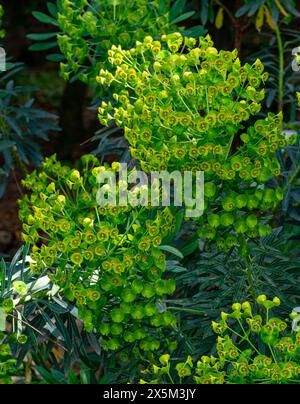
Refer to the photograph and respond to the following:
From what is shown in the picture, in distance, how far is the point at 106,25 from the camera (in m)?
2.63

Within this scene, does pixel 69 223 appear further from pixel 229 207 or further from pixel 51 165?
pixel 51 165

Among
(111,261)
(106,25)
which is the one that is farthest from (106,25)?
(111,261)

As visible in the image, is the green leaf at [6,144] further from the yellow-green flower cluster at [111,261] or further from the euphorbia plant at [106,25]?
the yellow-green flower cluster at [111,261]

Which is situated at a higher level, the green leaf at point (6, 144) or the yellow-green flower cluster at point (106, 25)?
the yellow-green flower cluster at point (106, 25)

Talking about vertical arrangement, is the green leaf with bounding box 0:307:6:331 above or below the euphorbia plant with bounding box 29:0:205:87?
below

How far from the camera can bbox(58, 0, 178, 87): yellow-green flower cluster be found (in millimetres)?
2611

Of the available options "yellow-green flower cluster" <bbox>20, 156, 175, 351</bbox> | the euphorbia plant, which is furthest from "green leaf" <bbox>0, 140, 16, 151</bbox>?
"yellow-green flower cluster" <bbox>20, 156, 175, 351</bbox>

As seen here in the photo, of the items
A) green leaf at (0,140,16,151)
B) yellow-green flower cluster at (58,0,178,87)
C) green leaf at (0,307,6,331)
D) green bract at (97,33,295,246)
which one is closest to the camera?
green bract at (97,33,295,246)

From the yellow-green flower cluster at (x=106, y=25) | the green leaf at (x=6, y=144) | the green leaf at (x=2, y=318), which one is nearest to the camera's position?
the green leaf at (x=2, y=318)

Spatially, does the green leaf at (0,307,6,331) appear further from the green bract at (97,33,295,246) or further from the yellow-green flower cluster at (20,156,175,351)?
the green bract at (97,33,295,246)

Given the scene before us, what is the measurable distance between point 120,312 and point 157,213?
0.27 meters

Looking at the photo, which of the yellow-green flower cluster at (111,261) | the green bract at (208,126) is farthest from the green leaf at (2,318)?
the green bract at (208,126)

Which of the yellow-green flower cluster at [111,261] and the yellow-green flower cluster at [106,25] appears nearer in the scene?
the yellow-green flower cluster at [111,261]

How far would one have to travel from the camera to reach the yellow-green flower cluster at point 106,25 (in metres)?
2.61
